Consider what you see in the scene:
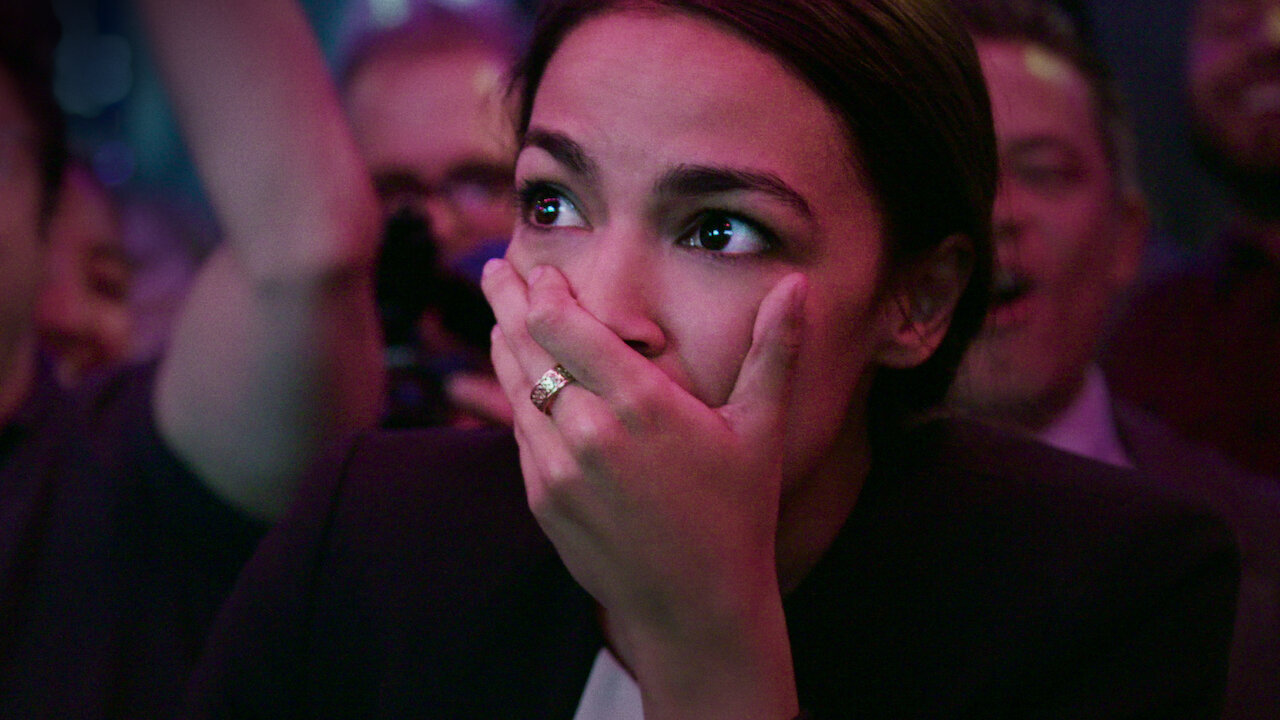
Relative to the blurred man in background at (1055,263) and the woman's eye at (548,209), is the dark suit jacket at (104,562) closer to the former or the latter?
the woman's eye at (548,209)

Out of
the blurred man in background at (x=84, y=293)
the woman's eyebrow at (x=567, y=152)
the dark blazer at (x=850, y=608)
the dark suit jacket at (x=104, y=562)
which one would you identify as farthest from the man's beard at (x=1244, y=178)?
the blurred man in background at (x=84, y=293)

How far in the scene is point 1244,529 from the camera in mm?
1626

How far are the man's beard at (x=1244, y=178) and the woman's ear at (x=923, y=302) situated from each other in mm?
1291

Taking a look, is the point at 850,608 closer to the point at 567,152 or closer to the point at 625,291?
the point at 625,291

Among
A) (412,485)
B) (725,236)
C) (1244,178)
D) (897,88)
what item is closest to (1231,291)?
(1244,178)

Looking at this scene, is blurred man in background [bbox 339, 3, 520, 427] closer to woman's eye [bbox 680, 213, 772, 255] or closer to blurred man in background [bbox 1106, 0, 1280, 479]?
woman's eye [bbox 680, 213, 772, 255]

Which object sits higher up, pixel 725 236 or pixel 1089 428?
pixel 725 236

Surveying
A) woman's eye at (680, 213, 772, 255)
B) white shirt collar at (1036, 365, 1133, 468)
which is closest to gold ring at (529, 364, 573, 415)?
woman's eye at (680, 213, 772, 255)

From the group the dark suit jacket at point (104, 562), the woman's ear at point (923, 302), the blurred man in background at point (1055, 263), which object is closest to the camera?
the woman's ear at point (923, 302)

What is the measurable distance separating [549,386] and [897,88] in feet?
1.44

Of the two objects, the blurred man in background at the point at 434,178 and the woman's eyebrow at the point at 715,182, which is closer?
the woman's eyebrow at the point at 715,182

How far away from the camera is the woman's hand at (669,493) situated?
856 millimetres

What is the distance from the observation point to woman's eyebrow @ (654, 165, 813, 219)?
94 centimetres

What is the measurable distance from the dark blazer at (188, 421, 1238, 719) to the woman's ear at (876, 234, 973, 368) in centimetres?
15
